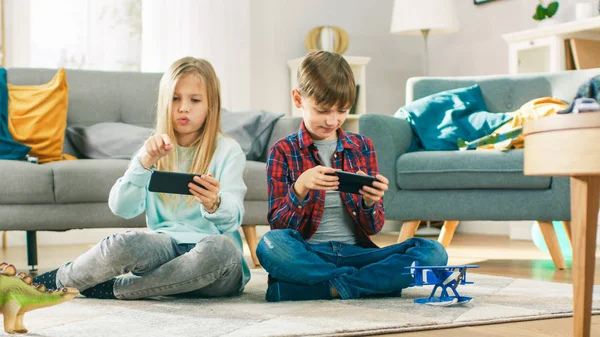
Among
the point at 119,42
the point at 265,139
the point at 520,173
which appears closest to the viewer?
the point at 520,173

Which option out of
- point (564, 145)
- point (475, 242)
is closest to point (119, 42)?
point (475, 242)

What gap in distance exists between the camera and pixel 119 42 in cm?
432

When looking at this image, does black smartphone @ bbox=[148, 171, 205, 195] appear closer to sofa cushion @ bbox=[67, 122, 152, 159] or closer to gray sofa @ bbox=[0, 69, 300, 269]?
gray sofa @ bbox=[0, 69, 300, 269]

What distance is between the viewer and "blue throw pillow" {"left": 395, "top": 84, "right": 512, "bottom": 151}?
293 centimetres

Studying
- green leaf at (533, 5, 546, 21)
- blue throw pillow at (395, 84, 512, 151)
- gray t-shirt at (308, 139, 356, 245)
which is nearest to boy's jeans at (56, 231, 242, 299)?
gray t-shirt at (308, 139, 356, 245)

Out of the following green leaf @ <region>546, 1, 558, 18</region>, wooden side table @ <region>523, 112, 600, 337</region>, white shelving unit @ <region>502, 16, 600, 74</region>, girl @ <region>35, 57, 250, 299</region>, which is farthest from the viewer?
green leaf @ <region>546, 1, 558, 18</region>

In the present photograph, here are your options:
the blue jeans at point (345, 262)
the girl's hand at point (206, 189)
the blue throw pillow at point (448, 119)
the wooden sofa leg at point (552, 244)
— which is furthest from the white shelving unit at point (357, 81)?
the girl's hand at point (206, 189)

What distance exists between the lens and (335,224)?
1859 millimetres

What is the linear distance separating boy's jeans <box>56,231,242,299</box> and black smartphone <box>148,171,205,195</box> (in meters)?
0.16

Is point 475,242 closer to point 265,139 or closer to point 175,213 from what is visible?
point 265,139

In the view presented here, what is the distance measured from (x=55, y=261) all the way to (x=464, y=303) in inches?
72.2

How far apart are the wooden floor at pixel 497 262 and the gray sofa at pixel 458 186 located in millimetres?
170

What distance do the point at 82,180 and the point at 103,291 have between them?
31.4 inches

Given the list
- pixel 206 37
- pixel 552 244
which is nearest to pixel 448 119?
pixel 552 244
